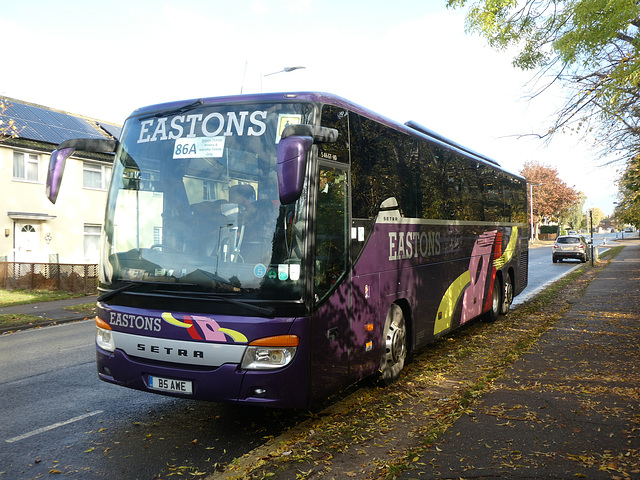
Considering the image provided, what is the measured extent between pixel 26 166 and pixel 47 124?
3.89 m

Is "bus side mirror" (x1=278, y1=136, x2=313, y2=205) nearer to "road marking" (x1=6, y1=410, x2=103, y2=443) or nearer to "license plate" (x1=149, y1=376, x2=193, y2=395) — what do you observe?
"license plate" (x1=149, y1=376, x2=193, y2=395)

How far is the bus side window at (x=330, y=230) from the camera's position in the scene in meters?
4.99

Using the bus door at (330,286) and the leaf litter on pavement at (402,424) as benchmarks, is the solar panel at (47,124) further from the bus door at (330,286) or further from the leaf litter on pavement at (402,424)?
the bus door at (330,286)

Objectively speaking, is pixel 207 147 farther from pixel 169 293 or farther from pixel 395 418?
pixel 395 418

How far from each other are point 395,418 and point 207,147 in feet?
10.6

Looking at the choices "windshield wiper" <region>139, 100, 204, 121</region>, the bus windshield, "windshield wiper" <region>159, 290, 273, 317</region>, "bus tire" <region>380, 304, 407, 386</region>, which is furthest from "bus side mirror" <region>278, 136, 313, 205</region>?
"bus tire" <region>380, 304, 407, 386</region>

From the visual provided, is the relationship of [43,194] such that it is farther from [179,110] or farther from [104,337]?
[179,110]

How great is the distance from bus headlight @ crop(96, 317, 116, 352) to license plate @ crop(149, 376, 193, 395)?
0.60 m

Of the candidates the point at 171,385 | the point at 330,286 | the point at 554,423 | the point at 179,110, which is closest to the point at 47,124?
the point at 179,110

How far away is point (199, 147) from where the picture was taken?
5.11 meters

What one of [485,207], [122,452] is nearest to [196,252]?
[122,452]

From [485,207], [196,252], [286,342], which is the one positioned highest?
[485,207]

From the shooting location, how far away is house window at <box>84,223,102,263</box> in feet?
90.5

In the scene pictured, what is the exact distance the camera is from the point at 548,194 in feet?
255
